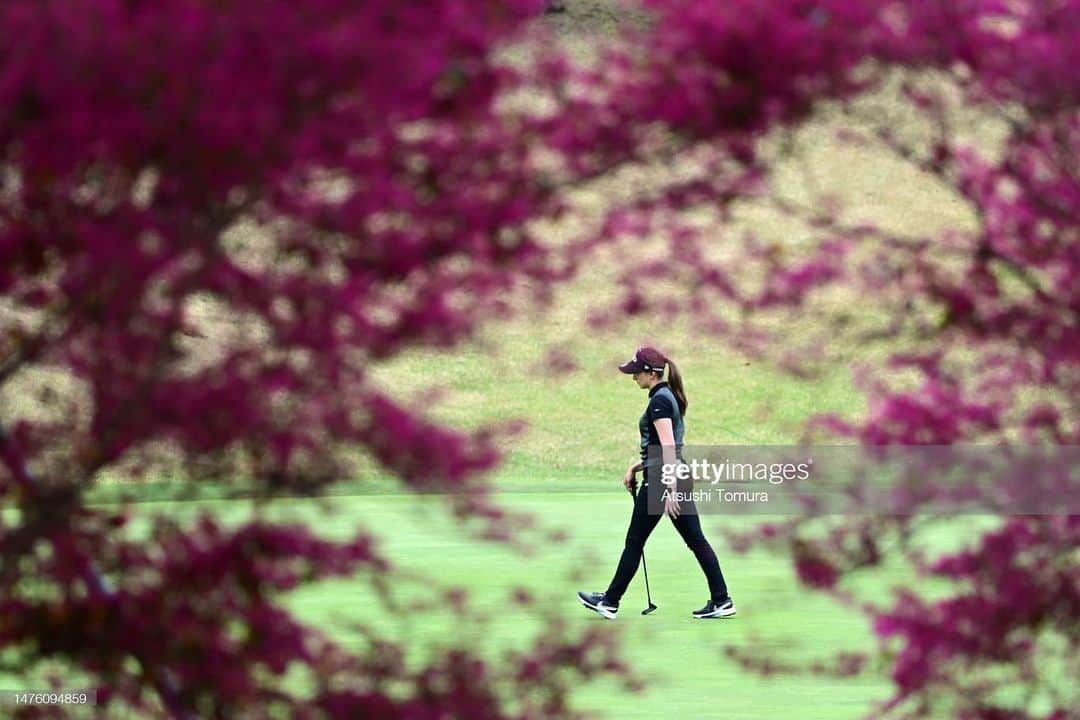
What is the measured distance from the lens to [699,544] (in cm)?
1324

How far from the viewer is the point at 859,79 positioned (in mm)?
4891

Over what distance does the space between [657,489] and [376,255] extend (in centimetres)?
909

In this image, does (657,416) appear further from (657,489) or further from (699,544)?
(699,544)

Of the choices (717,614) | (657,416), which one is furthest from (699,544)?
(657,416)

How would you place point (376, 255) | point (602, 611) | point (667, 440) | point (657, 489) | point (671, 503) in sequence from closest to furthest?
1. point (376, 255)
2. point (667, 440)
3. point (671, 503)
4. point (657, 489)
5. point (602, 611)

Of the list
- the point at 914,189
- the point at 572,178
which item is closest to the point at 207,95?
the point at 572,178

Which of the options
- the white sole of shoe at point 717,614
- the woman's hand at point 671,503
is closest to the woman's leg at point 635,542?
the woman's hand at point 671,503

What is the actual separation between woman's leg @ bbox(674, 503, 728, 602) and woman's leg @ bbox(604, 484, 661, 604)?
0.18m

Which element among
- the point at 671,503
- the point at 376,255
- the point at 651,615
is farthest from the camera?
the point at 651,615

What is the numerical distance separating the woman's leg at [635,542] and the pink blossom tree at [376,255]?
26.1 feet

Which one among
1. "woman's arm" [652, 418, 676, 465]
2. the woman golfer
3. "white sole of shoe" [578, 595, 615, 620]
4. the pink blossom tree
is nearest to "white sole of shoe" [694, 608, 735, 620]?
the woman golfer

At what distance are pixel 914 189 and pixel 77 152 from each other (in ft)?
157

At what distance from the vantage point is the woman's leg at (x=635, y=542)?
1320 cm

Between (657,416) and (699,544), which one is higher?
(657,416)
